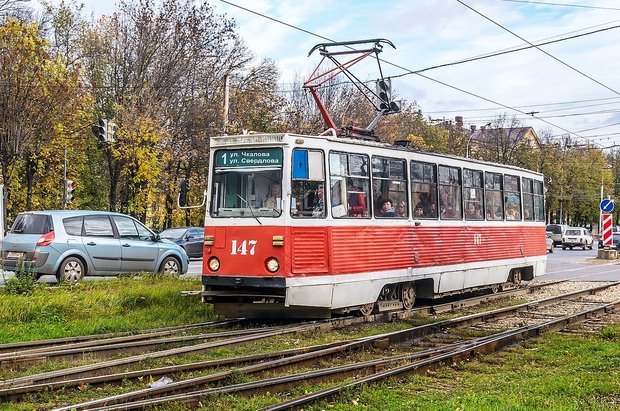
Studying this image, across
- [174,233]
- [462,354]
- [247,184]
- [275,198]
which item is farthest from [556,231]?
[462,354]

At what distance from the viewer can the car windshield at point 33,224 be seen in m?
14.8

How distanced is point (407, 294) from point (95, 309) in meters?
5.79

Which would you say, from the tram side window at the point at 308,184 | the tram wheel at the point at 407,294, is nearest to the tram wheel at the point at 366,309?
the tram wheel at the point at 407,294

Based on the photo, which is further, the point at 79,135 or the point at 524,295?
the point at 79,135

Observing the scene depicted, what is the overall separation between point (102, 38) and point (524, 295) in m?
26.9

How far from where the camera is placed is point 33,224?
1494 centimetres

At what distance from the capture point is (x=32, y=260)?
1443 centimetres

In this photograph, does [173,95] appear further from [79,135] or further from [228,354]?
[228,354]

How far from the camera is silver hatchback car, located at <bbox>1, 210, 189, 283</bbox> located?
47.8 feet

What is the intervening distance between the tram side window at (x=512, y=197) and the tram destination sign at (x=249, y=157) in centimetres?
836

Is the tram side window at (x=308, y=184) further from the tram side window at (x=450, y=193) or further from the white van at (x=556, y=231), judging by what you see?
the white van at (x=556, y=231)

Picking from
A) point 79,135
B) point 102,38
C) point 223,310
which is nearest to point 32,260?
point 223,310

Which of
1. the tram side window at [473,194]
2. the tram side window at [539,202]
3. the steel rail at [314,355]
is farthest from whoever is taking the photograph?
the tram side window at [539,202]

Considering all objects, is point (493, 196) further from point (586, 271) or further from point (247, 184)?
point (586, 271)
